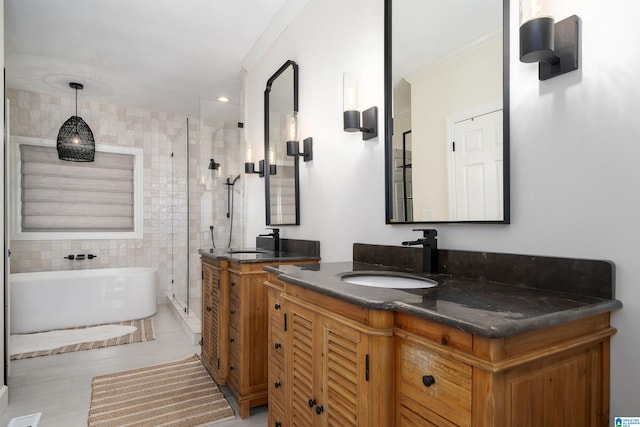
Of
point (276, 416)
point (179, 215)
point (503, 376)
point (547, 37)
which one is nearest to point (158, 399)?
point (276, 416)

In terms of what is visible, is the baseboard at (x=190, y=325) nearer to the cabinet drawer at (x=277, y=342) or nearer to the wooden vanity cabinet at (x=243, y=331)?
the wooden vanity cabinet at (x=243, y=331)

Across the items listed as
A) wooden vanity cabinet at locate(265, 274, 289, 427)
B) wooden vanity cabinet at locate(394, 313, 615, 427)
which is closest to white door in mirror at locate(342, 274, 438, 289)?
wooden vanity cabinet at locate(265, 274, 289, 427)

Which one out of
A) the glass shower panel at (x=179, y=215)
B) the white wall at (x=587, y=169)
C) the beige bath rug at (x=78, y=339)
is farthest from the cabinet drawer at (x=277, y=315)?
the glass shower panel at (x=179, y=215)

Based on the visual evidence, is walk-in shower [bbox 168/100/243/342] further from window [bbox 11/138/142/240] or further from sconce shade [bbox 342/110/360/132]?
sconce shade [bbox 342/110/360/132]

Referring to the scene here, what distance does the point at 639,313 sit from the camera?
3.06 ft

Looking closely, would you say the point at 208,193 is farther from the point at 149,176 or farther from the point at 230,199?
the point at 149,176

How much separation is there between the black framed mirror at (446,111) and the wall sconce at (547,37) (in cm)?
17

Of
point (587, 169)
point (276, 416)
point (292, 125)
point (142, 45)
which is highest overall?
point (142, 45)

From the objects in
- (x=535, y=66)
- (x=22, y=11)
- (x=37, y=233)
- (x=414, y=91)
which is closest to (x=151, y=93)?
(x=22, y=11)

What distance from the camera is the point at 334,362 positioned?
1187 mm

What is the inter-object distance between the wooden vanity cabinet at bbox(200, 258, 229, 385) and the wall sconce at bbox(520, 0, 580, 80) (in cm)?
194

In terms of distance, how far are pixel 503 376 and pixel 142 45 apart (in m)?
3.59

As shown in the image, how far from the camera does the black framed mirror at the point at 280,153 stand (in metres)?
2.72

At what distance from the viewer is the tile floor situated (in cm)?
212
